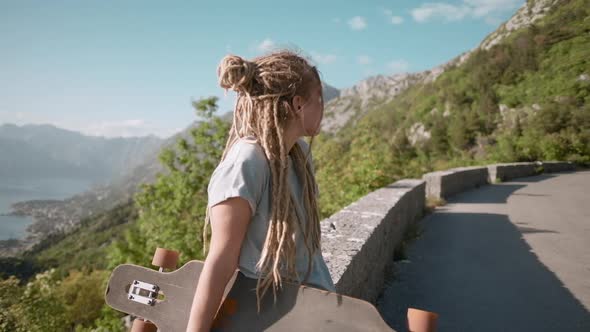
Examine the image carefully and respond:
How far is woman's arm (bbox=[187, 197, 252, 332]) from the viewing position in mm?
1134

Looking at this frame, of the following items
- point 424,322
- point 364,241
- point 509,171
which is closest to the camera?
point 424,322

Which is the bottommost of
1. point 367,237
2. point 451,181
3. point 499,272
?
point 499,272

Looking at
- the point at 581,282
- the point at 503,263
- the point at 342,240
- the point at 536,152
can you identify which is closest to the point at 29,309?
the point at 342,240

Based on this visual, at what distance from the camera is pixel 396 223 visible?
588cm

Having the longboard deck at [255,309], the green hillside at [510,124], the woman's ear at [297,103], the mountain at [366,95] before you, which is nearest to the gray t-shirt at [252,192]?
the longboard deck at [255,309]

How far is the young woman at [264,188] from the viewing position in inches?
44.9

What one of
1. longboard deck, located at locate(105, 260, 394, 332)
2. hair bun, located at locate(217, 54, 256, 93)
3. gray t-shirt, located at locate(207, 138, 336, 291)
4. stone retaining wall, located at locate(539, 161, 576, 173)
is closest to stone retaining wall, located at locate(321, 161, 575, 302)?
gray t-shirt, located at locate(207, 138, 336, 291)

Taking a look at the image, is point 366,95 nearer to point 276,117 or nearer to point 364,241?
point 364,241

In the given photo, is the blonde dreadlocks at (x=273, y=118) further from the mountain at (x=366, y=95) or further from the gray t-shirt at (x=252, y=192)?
the mountain at (x=366, y=95)

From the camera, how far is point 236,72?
4.31ft

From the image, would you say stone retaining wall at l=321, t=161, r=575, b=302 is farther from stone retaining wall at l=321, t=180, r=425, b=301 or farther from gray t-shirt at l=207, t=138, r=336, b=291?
gray t-shirt at l=207, t=138, r=336, b=291

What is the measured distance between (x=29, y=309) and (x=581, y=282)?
7.21 meters

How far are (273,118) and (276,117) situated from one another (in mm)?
21

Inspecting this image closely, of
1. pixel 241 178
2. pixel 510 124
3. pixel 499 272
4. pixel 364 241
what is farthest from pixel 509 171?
pixel 241 178
